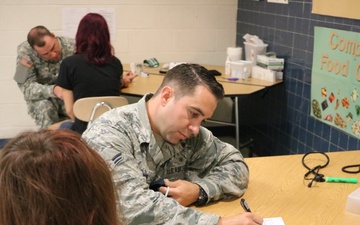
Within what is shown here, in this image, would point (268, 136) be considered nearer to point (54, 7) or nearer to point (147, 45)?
point (147, 45)

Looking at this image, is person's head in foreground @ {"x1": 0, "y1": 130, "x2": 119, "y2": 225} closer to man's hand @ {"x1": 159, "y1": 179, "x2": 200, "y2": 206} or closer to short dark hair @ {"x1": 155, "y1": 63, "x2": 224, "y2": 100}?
man's hand @ {"x1": 159, "y1": 179, "x2": 200, "y2": 206}

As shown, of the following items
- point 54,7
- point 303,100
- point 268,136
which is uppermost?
point 54,7

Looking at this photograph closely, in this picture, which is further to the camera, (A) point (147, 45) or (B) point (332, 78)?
(A) point (147, 45)

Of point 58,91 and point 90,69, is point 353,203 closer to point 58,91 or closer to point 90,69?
point 90,69

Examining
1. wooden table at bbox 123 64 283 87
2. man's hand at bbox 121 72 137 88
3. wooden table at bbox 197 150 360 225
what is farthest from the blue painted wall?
man's hand at bbox 121 72 137 88

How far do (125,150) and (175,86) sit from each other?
0.32m

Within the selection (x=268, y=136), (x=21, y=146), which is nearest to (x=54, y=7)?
(x=268, y=136)

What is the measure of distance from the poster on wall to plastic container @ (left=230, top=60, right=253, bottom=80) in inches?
25.8

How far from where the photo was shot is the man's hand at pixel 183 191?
168 centimetres

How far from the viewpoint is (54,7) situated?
4.25 metres

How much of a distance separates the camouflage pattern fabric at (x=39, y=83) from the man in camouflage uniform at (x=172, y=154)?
1.90m

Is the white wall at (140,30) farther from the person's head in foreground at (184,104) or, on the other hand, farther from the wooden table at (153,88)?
the person's head in foreground at (184,104)

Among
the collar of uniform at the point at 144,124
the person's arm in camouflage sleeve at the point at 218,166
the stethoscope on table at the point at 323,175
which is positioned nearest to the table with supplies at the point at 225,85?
the stethoscope on table at the point at 323,175

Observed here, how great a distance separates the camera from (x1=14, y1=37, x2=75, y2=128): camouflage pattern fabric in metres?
3.58
